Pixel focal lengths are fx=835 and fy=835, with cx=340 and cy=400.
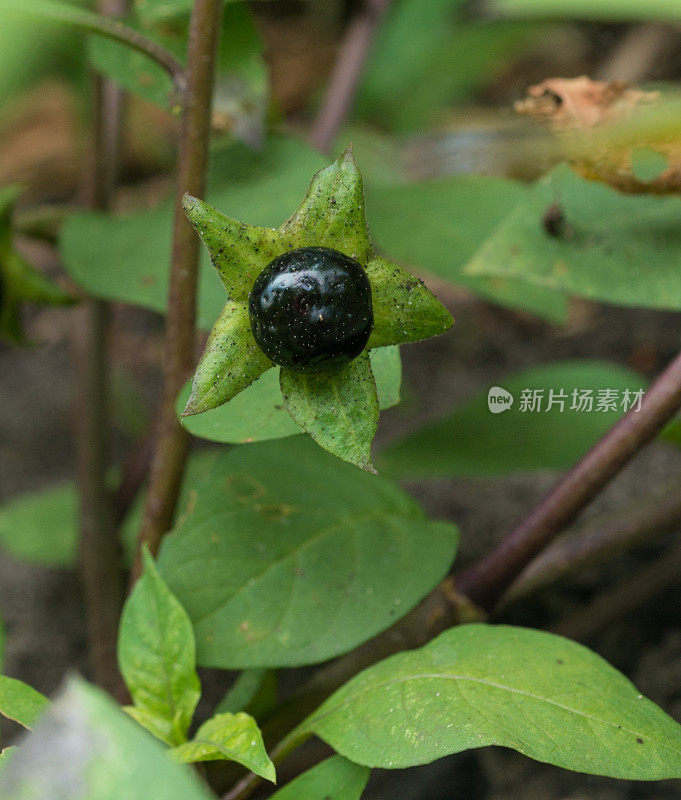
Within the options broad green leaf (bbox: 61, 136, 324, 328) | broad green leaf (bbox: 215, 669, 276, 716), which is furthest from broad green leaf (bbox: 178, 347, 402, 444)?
broad green leaf (bbox: 215, 669, 276, 716)

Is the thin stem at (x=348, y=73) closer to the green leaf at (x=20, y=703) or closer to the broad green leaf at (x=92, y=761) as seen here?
the green leaf at (x=20, y=703)

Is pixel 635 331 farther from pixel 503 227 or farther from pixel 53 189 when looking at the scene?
pixel 53 189

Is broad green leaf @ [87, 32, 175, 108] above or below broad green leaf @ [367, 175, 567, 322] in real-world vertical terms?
above

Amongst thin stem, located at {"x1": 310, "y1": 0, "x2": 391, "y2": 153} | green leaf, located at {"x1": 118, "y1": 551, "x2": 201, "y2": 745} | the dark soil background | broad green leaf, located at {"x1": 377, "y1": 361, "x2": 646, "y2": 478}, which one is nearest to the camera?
green leaf, located at {"x1": 118, "y1": 551, "x2": 201, "y2": 745}

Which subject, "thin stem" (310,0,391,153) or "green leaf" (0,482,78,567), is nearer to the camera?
"green leaf" (0,482,78,567)

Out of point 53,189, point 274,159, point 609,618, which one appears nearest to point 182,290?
point 274,159

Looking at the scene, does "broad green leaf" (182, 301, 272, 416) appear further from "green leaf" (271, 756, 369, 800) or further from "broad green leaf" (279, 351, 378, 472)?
"green leaf" (271, 756, 369, 800)

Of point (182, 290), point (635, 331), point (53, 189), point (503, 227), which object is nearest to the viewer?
point (182, 290)
